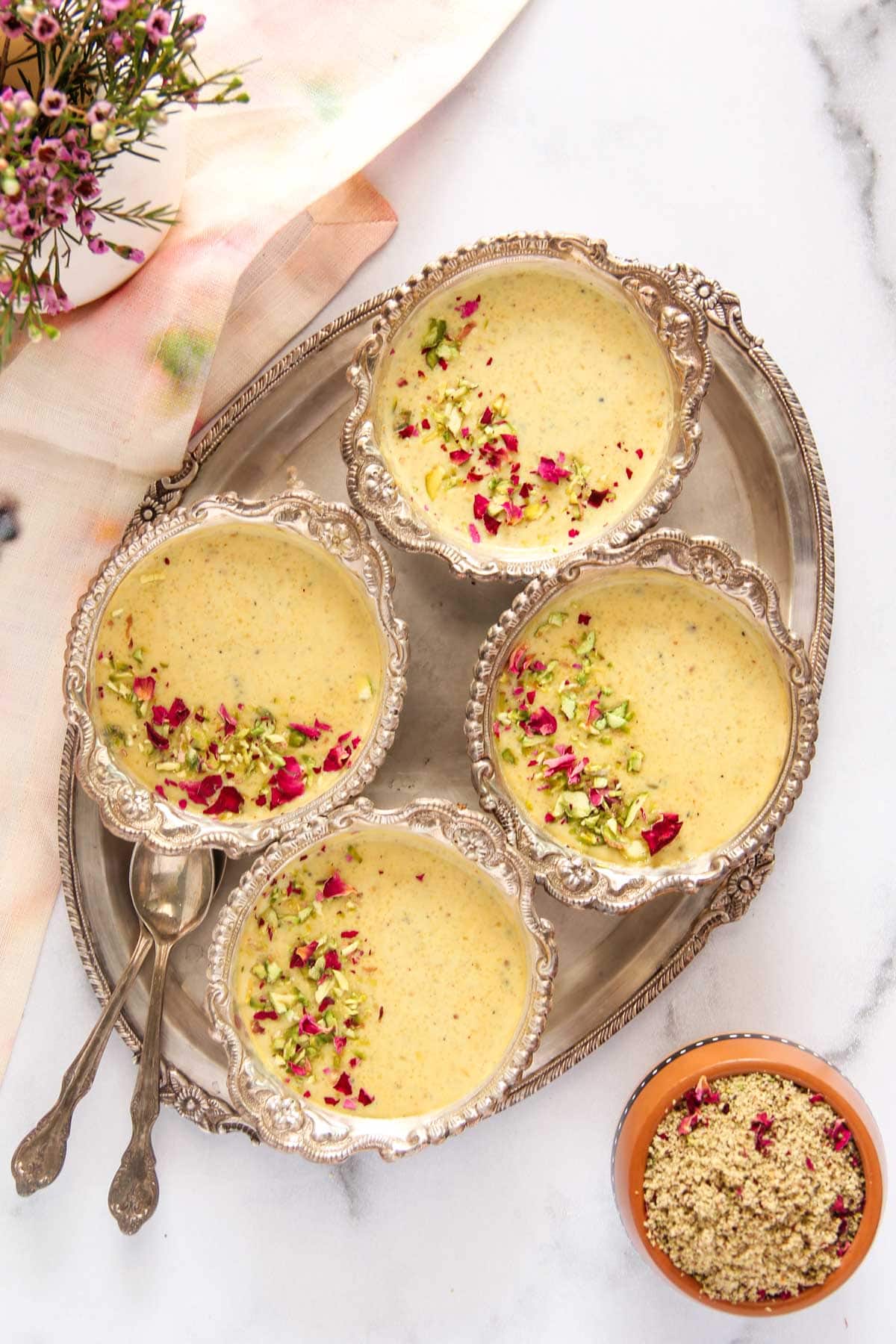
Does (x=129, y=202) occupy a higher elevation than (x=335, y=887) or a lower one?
higher

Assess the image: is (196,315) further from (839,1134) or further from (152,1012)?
(839,1134)

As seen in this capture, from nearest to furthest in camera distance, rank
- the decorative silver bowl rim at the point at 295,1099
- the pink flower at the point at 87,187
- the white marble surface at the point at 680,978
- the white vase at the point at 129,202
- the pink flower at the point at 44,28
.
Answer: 1. the pink flower at the point at 44,28
2. the pink flower at the point at 87,187
3. the white vase at the point at 129,202
4. the decorative silver bowl rim at the point at 295,1099
5. the white marble surface at the point at 680,978

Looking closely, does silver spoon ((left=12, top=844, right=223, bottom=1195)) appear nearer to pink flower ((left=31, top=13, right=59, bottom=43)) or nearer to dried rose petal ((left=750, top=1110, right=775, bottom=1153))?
dried rose petal ((left=750, top=1110, right=775, bottom=1153))

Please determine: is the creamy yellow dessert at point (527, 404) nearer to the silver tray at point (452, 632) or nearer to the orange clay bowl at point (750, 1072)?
the silver tray at point (452, 632)

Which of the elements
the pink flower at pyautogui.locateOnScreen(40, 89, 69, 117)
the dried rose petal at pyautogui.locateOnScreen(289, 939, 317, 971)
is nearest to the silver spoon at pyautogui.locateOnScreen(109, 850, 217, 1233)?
the dried rose petal at pyautogui.locateOnScreen(289, 939, 317, 971)

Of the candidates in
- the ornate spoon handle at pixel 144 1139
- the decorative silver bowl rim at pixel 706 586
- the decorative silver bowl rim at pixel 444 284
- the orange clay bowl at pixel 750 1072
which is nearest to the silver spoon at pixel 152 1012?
the ornate spoon handle at pixel 144 1139

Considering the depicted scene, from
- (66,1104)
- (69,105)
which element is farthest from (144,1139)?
(69,105)
